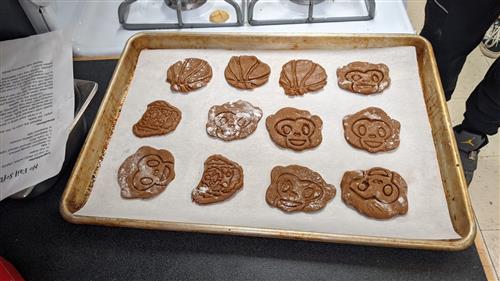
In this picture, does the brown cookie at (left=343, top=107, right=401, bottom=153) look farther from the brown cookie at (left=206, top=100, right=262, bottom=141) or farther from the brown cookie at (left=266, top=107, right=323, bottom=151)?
the brown cookie at (left=206, top=100, right=262, bottom=141)

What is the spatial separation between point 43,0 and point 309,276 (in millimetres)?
1072

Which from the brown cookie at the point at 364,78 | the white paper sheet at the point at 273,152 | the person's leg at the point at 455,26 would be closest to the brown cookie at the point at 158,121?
the white paper sheet at the point at 273,152

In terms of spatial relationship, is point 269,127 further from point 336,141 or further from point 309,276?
point 309,276

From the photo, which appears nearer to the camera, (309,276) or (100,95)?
(309,276)

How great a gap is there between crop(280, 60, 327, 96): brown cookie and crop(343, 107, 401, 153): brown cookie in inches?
5.9

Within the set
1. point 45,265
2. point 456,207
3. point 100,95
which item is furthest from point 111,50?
point 456,207

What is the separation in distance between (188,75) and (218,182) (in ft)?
1.30

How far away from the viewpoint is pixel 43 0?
117 centimetres

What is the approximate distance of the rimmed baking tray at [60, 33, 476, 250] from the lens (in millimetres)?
832

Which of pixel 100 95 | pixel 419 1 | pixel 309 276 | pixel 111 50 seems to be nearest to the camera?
pixel 309 276

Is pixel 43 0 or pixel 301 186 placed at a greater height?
pixel 43 0

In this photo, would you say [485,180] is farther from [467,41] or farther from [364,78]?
[364,78]

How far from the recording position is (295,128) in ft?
3.53

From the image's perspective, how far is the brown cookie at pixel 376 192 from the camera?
0.91 meters
